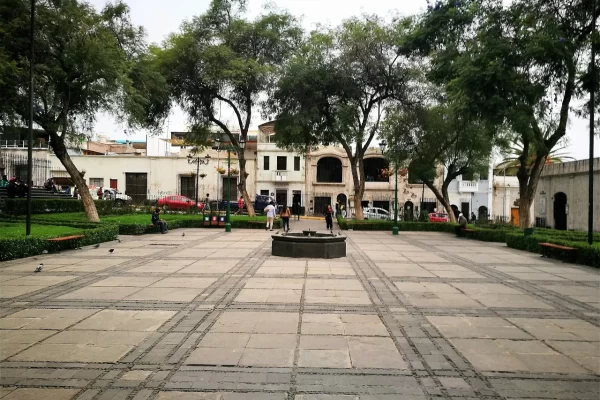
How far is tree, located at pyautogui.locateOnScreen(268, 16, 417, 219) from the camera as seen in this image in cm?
2325

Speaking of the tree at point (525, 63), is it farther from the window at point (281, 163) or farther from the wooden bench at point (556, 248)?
the window at point (281, 163)

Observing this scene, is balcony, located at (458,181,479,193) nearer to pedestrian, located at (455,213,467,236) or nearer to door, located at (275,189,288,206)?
door, located at (275,189,288,206)

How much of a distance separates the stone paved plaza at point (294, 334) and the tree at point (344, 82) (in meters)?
15.2

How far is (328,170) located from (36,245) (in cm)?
3259

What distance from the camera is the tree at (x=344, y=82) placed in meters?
23.2

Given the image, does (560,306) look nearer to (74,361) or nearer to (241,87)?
(74,361)

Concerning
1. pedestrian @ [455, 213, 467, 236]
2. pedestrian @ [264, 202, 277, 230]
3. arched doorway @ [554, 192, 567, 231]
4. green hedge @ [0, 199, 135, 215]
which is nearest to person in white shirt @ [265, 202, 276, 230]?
pedestrian @ [264, 202, 277, 230]

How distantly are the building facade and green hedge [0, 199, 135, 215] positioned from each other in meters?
27.3

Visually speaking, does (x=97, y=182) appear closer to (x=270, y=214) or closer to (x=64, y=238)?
(x=270, y=214)

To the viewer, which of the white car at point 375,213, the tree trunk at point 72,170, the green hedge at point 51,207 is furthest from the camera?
the white car at point 375,213

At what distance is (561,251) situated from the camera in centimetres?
1312

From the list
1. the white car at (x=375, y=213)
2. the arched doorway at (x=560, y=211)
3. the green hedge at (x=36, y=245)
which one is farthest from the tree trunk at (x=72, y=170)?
the arched doorway at (x=560, y=211)

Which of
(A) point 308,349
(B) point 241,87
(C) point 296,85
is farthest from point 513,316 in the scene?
(B) point 241,87

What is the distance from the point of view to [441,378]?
4.13 meters
